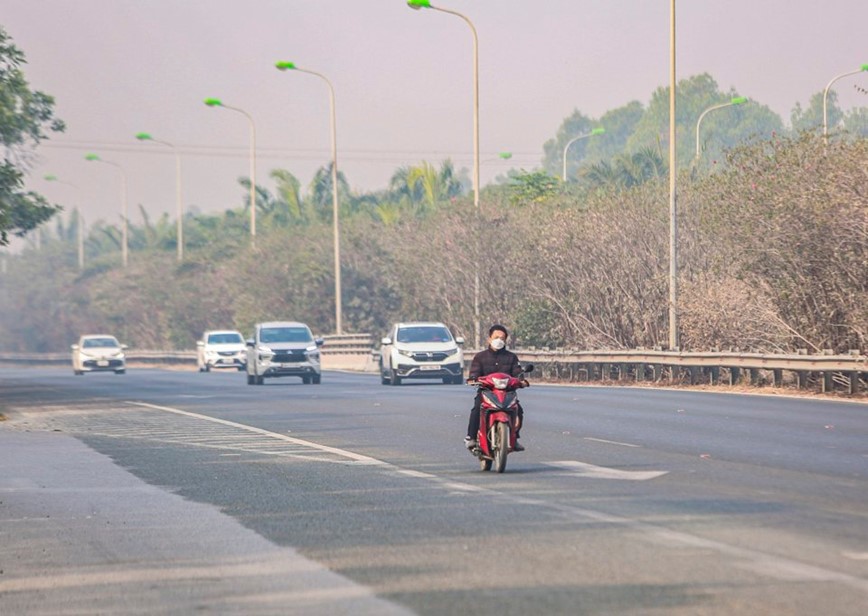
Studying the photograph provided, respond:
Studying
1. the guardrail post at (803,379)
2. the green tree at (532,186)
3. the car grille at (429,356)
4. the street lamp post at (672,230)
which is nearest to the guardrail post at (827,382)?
the guardrail post at (803,379)

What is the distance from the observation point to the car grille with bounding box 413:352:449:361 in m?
42.1

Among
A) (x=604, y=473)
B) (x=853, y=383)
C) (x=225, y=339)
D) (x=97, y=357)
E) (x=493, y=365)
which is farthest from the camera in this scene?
(x=225, y=339)

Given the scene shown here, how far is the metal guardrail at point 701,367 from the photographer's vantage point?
1260 inches

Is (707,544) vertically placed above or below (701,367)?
below

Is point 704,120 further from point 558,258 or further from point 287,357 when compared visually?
point 287,357

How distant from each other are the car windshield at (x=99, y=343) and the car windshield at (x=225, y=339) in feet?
12.7

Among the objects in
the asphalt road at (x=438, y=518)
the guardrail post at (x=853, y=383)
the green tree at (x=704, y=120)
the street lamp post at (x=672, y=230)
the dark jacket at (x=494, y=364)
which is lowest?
the asphalt road at (x=438, y=518)

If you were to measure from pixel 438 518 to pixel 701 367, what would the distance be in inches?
1035

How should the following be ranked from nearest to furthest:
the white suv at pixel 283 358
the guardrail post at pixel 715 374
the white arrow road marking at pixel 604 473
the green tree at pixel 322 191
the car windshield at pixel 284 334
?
the white arrow road marking at pixel 604 473, the guardrail post at pixel 715 374, the white suv at pixel 283 358, the car windshield at pixel 284 334, the green tree at pixel 322 191

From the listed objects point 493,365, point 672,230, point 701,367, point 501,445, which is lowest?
point 501,445

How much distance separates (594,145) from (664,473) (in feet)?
559

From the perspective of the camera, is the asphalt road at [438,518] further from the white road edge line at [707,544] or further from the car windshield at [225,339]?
the car windshield at [225,339]

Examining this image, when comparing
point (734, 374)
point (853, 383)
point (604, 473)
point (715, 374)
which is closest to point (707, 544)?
point (604, 473)

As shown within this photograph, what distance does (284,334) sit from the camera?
154 ft
